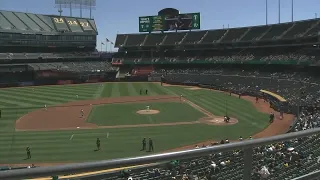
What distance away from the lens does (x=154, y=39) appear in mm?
94750

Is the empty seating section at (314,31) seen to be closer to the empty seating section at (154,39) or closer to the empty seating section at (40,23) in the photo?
the empty seating section at (154,39)

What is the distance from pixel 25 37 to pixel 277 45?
187 feet

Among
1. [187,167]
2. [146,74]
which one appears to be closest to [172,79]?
[146,74]

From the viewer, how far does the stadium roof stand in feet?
276

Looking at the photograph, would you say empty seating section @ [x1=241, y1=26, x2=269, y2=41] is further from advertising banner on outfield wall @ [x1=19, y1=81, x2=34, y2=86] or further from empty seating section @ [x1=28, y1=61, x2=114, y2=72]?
advertising banner on outfield wall @ [x1=19, y1=81, x2=34, y2=86]

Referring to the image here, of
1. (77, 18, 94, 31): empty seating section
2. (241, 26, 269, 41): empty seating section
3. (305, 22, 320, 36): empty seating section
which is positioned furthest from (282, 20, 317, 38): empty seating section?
(77, 18, 94, 31): empty seating section

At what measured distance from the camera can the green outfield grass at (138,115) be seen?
1436 inches

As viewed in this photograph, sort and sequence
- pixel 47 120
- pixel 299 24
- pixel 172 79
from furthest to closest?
1. pixel 172 79
2. pixel 299 24
3. pixel 47 120

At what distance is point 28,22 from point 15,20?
321 cm

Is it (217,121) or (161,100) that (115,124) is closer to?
(217,121)

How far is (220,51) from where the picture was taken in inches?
3312

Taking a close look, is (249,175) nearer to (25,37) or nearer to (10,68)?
(10,68)

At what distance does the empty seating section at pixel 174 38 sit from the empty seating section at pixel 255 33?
18.4 metres

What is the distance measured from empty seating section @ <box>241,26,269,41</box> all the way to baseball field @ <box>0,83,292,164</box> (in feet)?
86.1
